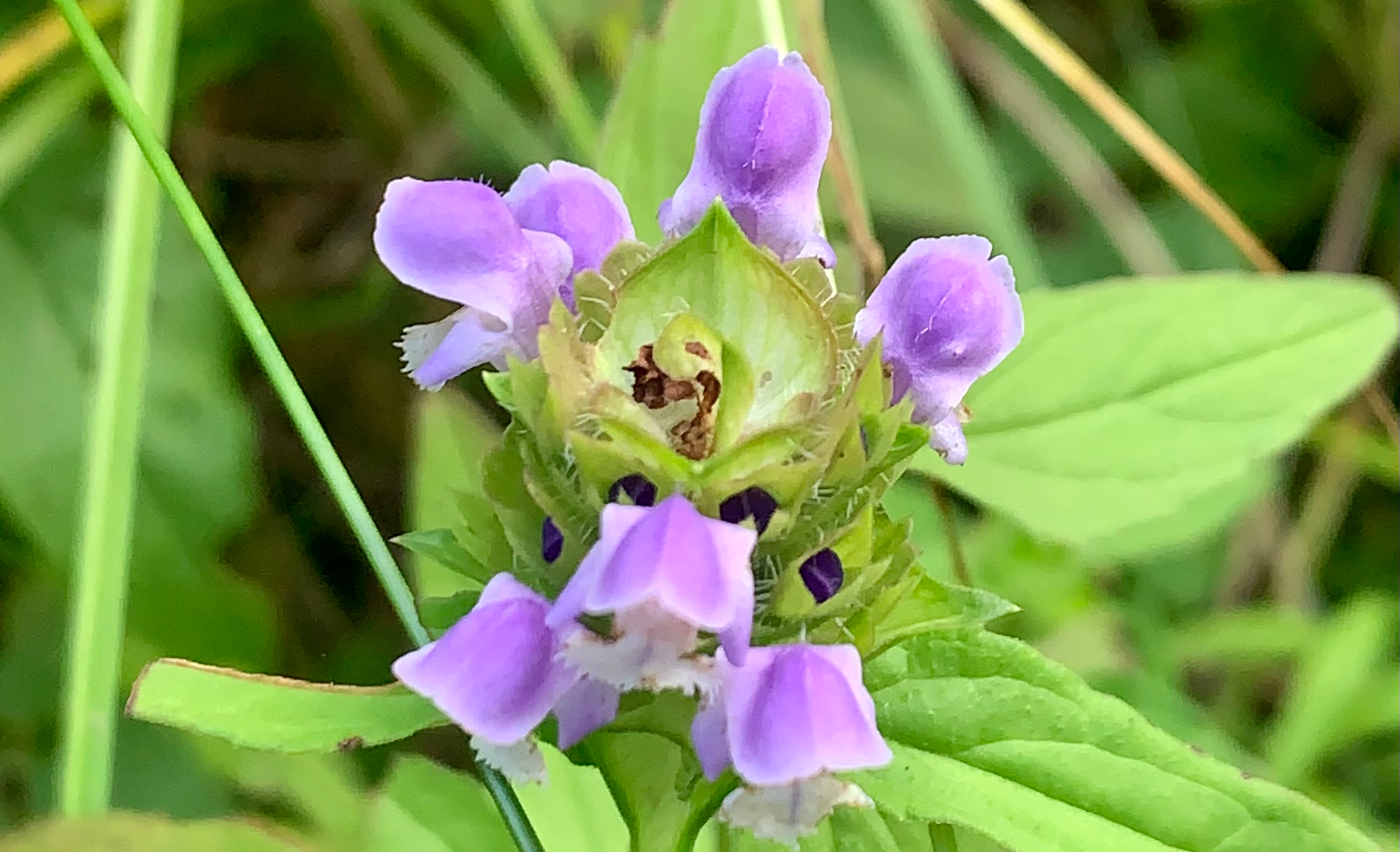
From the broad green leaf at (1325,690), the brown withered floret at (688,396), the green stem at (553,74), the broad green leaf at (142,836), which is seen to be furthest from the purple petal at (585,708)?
the broad green leaf at (1325,690)

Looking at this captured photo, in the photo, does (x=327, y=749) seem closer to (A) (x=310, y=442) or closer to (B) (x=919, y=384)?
(A) (x=310, y=442)

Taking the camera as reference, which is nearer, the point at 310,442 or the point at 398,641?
the point at 310,442

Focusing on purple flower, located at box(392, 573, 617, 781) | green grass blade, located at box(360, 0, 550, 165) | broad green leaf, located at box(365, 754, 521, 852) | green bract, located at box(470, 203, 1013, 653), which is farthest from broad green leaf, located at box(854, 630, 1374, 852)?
green grass blade, located at box(360, 0, 550, 165)

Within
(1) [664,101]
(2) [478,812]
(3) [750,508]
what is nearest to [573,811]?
(2) [478,812]

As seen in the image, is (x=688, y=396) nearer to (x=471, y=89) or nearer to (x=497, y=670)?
(x=497, y=670)

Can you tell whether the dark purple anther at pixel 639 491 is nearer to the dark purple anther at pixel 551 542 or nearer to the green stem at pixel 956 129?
the dark purple anther at pixel 551 542

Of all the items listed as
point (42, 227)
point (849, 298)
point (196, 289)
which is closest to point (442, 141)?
point (196, 289)
